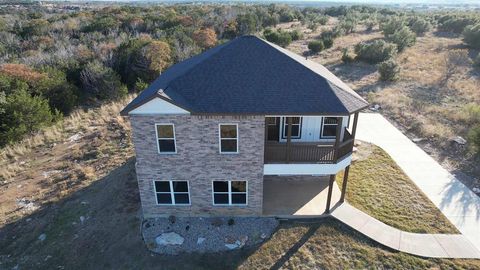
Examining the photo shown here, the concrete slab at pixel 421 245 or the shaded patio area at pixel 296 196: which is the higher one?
the shaded patio area at pixel 296 196

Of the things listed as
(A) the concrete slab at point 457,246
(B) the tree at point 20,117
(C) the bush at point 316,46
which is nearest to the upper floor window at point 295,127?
(A) the concrete slab at point 457,246

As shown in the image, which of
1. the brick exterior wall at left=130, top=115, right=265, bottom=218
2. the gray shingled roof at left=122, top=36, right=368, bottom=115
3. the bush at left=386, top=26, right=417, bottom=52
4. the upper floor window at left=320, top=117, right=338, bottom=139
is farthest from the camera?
the bush at left=386, top=26, right=417, bottom=52

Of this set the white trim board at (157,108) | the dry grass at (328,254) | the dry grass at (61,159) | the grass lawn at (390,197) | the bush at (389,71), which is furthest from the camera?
the bush at (389,71)

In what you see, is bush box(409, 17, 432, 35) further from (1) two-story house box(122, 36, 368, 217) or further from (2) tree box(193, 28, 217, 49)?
(1) two-story house box(122, 36, 368, 217)

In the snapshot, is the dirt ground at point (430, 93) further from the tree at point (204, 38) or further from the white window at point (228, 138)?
the tree at point (204, 38)

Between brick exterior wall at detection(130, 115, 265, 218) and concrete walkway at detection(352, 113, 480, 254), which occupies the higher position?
brick exterior wall at detection(130, 115, 265, 218)

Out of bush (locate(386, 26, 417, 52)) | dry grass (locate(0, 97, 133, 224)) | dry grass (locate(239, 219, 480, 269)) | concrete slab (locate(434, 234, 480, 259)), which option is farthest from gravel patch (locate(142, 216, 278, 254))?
bush (locate(386, 26, 417, 52))
